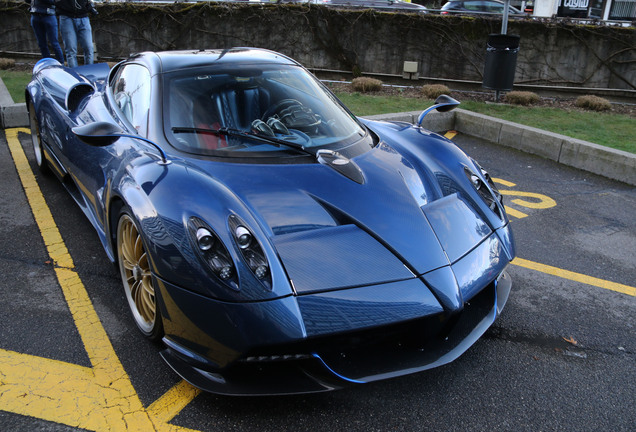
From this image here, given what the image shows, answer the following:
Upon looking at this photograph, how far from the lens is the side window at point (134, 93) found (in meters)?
3.00

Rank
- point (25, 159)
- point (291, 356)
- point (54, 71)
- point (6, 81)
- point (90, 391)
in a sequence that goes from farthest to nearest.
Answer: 1. point (6, 81)
2. point (25, 159)
3. point (54, 71)
4. point (90, 391)
5. point (291, 356)

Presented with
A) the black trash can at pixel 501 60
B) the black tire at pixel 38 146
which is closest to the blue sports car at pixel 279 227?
the black tire at pixel 38 146

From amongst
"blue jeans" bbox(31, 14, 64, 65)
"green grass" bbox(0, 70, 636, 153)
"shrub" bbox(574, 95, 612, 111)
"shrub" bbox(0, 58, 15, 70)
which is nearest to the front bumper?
"green grass" bbox(0, 70, 636, 153)

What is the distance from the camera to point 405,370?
6.63 ft

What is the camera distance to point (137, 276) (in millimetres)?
2562

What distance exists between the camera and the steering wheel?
312 centimetres

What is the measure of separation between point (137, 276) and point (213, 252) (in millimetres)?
690

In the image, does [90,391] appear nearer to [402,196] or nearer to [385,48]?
[402,196]

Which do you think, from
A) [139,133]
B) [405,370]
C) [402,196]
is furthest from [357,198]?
[139,133]

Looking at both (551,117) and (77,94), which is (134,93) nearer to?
(77,94)

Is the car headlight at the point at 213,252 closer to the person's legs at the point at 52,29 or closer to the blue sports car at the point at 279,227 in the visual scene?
the blue sports car at the point at 279,227

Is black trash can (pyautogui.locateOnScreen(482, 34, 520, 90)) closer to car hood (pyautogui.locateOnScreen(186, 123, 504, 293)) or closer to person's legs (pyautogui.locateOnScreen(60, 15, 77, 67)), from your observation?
car hood (pyautogui.locateOnScreen(186, 123, 504, 293))

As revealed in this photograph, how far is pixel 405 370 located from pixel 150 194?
1335 mm

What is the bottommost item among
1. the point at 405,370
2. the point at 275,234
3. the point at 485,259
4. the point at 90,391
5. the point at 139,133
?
the point at 90,391
